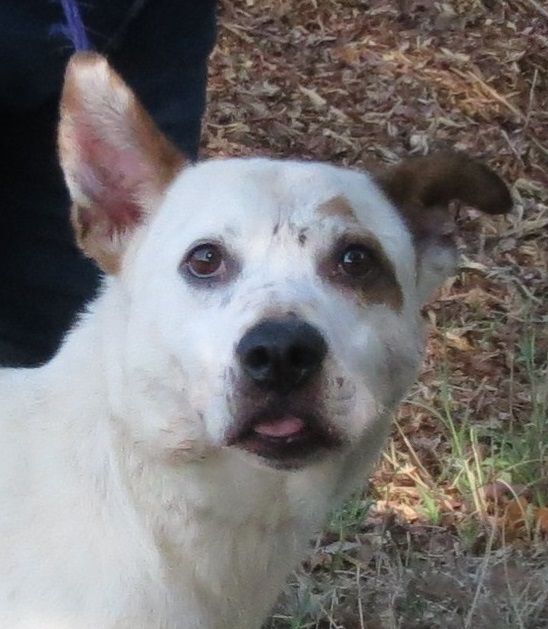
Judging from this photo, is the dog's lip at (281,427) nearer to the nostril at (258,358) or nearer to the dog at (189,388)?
the dog at (189,388)

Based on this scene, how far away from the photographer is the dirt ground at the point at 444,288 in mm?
3934

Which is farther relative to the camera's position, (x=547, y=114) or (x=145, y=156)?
(x=547, y=114)

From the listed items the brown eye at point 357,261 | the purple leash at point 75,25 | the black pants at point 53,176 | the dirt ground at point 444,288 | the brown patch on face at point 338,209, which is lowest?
the dirt ground at point 444,288

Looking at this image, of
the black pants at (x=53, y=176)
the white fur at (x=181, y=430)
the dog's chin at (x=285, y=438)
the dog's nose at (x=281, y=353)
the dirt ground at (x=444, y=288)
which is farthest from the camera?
the dirt ground at (x=444, y=288)

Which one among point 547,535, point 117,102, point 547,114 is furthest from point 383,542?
point 547,114

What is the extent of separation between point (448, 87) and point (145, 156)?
553 centimetres

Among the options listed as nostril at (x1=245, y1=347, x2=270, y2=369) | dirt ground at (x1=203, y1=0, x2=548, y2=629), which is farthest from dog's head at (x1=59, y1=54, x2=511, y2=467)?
dirt ground at (x1=203, y1=0, x2=548, y2=629)

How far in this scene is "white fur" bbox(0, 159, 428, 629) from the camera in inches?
102

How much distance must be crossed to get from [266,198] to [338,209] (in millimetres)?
166

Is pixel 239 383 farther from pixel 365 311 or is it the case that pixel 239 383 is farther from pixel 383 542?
pixel 383 542

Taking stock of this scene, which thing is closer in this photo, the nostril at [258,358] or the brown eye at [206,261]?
the nostril at [258,358]

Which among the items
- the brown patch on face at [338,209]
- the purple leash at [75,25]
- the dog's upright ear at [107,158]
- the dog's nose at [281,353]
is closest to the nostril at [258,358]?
the dog's nose at [281,353]

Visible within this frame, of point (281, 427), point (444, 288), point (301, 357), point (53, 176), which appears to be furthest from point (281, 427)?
point (444, 288)

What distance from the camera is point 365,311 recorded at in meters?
2.71
